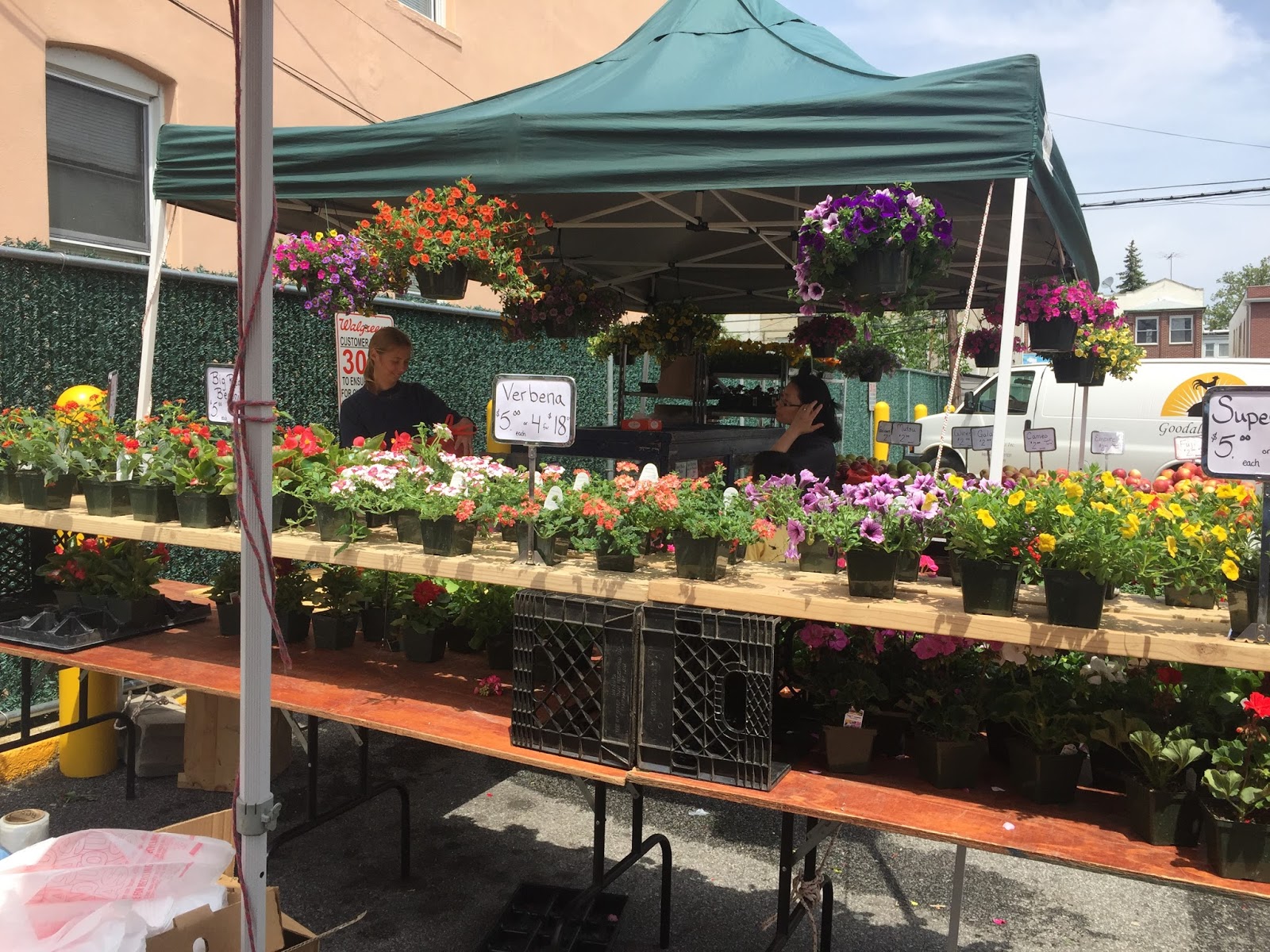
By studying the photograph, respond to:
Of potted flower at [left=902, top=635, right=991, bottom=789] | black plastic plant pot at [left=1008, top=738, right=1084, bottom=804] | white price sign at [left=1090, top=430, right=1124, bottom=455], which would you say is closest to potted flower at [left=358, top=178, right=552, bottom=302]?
potted flower at [left=902, top=635, right=991, bottom=789]

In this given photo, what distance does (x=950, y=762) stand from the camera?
2438 mm

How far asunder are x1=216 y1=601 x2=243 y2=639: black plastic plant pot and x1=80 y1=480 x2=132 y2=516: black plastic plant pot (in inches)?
18.6

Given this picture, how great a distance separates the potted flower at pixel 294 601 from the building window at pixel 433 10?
8.15 metres

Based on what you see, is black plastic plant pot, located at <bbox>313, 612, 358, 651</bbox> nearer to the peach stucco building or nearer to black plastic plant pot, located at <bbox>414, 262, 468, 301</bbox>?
black plastic plant pot, located at <bbox>414, 262, 468, 301</bbox>

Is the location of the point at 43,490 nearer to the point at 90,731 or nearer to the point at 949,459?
the point at 90,731

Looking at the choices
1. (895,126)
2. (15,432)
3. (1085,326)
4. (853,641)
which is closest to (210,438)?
(15,432)

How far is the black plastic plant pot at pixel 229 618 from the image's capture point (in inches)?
144

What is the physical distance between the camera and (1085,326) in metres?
6.06

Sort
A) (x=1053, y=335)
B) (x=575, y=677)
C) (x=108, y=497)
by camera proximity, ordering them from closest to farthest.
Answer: (x=575, y=677) < (x=108, y=497) < (x=1053, y=335)

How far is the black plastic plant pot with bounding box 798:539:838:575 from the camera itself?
106 inches

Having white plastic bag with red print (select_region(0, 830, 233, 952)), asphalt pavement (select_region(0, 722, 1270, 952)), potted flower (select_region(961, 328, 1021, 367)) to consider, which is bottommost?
asphalt pavement (select_region(0, 722, 1270, 952))

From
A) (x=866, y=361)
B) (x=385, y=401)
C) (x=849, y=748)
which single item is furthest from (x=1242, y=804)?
(x=866, y=361)

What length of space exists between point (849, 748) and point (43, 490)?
9.77 feet

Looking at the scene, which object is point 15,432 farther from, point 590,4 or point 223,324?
point 590,4
